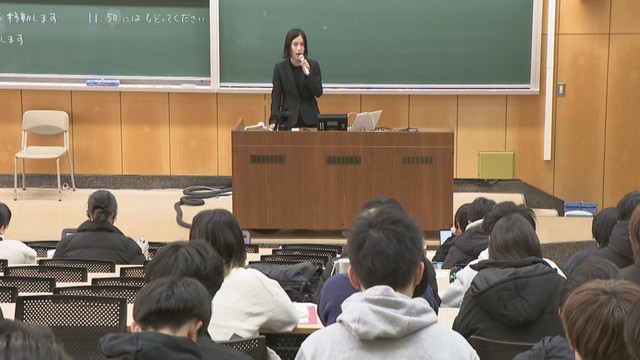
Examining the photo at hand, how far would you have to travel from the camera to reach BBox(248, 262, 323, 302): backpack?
4523 millimetres

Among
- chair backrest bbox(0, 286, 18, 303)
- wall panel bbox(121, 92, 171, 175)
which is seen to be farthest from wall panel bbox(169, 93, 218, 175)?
chair backrest bbox(0, 286, 18, 303)

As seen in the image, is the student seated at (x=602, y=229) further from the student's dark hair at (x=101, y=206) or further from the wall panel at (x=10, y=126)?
the wall panel at (x=10, y=126)

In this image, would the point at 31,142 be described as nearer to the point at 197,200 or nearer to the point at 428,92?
the point at 197,200

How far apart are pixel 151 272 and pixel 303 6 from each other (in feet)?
26.1

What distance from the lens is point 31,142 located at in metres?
10.8

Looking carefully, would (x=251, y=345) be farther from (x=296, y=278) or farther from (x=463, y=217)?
(x=463, y=217)

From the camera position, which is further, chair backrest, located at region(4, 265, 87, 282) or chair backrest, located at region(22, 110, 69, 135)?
chair backrest, located at region(22, 110, 69, 135)

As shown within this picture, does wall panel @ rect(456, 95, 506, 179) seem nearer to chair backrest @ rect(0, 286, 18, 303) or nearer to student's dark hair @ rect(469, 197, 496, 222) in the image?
student's dark hair @ rect(469, 197, 496, 222)

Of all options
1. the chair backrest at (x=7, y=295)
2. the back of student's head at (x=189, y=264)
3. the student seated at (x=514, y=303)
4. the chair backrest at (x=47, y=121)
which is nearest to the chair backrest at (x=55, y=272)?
the chair backrest at (x=7, y=295)

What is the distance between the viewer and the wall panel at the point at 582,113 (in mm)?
10133

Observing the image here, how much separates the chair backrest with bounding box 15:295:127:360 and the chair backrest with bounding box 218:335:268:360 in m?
0.54

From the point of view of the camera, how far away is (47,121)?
10.5 meters

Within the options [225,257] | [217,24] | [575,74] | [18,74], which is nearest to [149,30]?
[217,24]

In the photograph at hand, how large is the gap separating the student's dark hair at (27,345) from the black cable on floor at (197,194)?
747 cm
